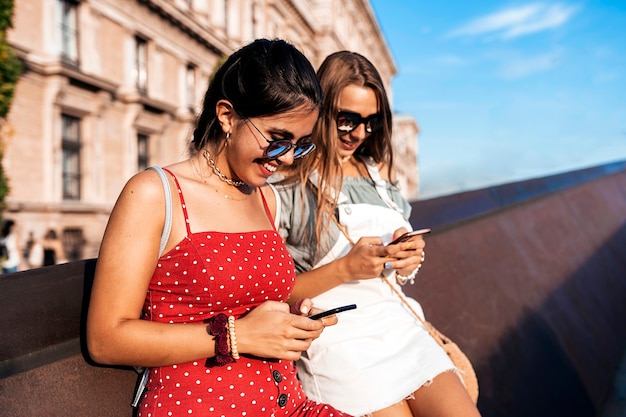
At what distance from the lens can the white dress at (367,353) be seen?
1.71 metres

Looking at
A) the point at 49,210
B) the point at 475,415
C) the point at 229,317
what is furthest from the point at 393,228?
the point at 49,210

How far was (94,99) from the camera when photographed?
15.0 m

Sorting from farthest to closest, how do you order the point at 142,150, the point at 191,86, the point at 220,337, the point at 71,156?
the point at 191,86 → the point at 142,150 → the point at 71,156 → the point at 220,337

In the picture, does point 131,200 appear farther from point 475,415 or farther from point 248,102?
point 475,415

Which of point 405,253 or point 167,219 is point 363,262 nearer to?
point 405,253

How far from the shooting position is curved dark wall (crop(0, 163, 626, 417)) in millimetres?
1210

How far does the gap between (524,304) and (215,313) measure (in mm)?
2302

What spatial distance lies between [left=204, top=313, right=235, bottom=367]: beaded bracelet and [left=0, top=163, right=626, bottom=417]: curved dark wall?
0.25m

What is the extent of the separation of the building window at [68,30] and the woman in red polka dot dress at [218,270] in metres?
14.2

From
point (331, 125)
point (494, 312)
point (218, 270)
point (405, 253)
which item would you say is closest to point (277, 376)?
point (218, 270)

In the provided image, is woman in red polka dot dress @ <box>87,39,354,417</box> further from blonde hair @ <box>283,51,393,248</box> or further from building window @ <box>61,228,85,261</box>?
building window @ <box>61,228,85,261</box>

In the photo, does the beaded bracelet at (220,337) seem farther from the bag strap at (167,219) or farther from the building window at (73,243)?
the building window at (73,243)

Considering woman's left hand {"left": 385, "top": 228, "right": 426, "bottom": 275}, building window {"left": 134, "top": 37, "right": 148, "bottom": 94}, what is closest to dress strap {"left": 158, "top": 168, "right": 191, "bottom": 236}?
woman's left hand {"left": 385, "top": 228, "right": 426, "bottom": 275}

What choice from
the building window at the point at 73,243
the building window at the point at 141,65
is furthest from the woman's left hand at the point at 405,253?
the building window at the point at 141,65
